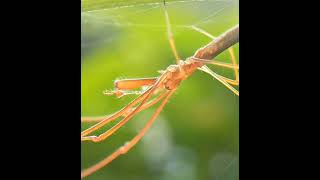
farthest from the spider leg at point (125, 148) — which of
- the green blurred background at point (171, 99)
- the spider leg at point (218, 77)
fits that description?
the spider leg at point (218, 77)

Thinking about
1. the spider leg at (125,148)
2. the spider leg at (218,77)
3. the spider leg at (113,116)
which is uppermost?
the spider leg at (218,77)

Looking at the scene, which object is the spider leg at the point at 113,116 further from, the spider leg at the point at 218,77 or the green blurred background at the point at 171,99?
the spider leg at the point at 218,77

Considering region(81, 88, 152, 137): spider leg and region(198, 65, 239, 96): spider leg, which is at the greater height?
region(198, 65, 239, 96): spider leg

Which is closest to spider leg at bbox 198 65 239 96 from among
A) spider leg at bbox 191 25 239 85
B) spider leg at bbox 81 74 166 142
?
spider leg at bbox 191 25 239 85

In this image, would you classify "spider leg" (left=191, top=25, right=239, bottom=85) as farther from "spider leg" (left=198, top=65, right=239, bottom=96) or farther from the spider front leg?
the spider front leg

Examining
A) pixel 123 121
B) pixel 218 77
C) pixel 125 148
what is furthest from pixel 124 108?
pixel 218 77

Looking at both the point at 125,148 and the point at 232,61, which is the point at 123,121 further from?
the point at 232,61
